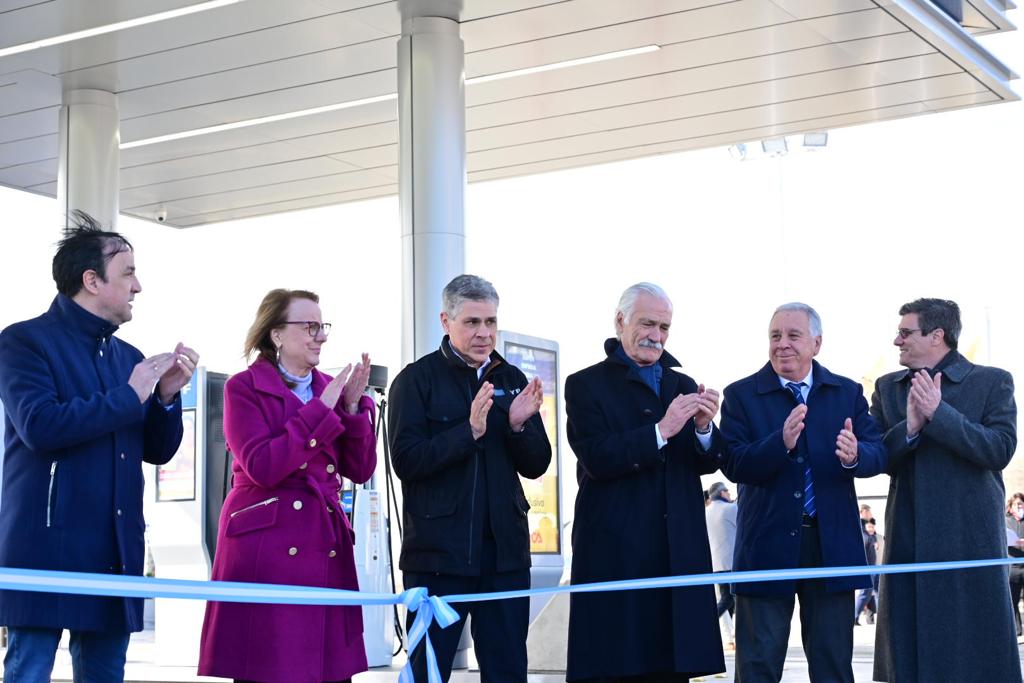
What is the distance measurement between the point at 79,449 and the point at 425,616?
135 cm

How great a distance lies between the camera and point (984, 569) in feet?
20.1

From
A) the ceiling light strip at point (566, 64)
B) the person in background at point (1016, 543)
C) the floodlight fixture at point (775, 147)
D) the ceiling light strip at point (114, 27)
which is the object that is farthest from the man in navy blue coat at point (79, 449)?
the floodlight fixture at point (775, 147)

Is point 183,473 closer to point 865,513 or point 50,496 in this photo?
point 50,496

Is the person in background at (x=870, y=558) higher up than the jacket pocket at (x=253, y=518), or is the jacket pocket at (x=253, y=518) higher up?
the jacket pocket at (x=253, y=518)

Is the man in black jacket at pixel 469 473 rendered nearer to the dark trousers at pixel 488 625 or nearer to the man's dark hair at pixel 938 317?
the dark trousers at pixel 488 625

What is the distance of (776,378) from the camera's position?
6113 mm

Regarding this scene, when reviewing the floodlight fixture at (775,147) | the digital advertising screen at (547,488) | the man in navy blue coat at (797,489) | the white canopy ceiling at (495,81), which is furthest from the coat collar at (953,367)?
the floodlight fixture at (775,147)

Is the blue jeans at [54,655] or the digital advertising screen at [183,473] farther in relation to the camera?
the digital advertising screen at [183,473]

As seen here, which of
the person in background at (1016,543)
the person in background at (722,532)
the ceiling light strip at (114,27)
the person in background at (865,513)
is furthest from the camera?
the person in background at (865,513)

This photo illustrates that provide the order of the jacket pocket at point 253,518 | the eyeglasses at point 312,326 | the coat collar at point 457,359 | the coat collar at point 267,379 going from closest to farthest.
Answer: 1. the jacket pocket at point 253,518
2. the coat collar at point 267,379
3. the eyeglasses at point 312,326
4. the coat collar at point 457,359

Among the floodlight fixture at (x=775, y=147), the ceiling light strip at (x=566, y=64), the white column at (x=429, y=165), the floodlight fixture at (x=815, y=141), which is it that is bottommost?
the white column at (x=429, y=165)

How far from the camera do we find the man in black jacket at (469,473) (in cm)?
529

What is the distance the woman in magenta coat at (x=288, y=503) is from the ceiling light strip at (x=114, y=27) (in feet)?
15.7

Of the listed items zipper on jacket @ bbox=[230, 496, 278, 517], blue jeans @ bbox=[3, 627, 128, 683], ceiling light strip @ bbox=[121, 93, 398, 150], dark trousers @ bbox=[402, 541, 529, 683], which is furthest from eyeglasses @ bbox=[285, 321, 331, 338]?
ceiling light strip @ bbox=[121, 93, 398, 150]
